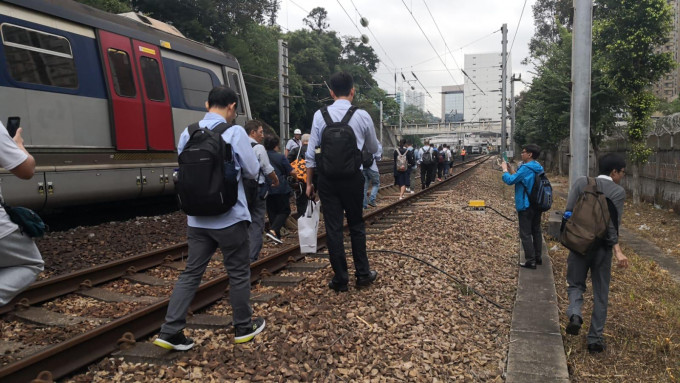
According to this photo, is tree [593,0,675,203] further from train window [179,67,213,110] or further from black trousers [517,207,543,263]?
train window [179,67,213,110]

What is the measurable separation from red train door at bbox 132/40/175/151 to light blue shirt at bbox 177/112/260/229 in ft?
20.9

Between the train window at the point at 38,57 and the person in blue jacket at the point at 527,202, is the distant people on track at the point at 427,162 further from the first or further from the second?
the train window at the point at 38,57

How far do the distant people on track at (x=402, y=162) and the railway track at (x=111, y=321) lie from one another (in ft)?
24.1

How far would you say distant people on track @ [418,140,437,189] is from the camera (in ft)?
57.9

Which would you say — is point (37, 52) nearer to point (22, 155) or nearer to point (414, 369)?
point (22, 155)

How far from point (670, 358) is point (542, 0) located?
149 feet

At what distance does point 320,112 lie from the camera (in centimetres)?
468

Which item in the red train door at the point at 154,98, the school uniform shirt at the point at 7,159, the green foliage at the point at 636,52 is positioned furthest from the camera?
the green foliage at the point at 636,52

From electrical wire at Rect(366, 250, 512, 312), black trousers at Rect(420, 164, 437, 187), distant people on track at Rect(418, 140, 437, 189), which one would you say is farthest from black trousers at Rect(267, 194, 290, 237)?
black trousers at Rect(420, 164, 437, 187)

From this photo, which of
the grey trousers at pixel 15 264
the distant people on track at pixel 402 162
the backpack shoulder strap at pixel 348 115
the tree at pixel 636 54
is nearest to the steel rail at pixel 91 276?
the grey trousers at pixel 15 264

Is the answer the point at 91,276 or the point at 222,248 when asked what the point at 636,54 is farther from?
the point at 91,276

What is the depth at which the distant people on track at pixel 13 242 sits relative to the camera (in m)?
2.69

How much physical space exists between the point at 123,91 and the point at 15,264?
6.83 metres

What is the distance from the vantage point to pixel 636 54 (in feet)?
46.8
